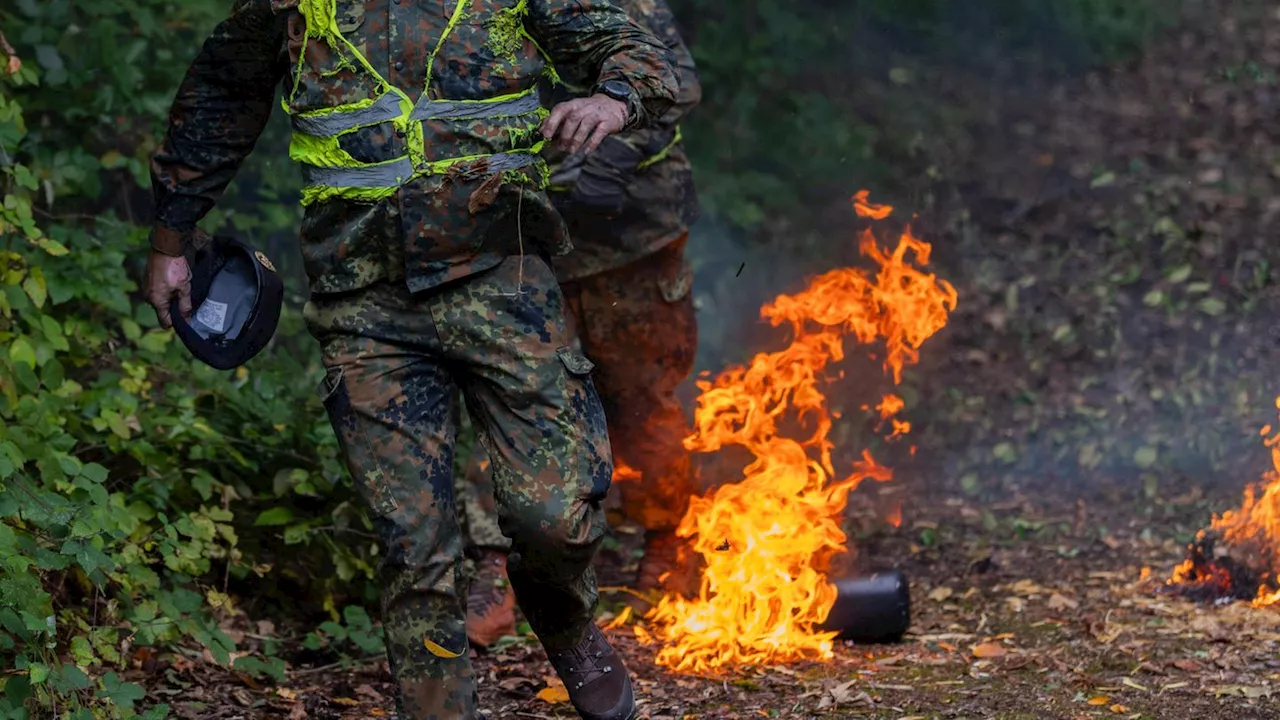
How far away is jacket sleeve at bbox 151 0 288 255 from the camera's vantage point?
393 cm

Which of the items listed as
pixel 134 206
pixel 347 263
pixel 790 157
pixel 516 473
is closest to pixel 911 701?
pixel 516 473

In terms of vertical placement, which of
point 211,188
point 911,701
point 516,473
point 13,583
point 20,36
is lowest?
point 911,701

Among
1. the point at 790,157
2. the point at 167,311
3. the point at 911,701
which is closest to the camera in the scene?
the point at 167,311

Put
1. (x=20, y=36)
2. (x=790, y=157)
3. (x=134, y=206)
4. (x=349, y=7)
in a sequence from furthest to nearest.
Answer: (x=790, y=157) → (x=134, y=206) → (x=20, y=36) → (x=349, y=7)

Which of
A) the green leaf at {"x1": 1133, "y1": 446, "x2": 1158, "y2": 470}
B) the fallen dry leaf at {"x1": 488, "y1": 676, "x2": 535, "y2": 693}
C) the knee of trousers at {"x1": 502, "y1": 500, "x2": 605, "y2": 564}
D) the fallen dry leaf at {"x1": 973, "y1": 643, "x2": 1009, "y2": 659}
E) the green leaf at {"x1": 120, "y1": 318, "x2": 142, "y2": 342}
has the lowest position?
the fallen dry leaf at {"x1": 488, "y1": 676, "x2": 535, "y2": 693}

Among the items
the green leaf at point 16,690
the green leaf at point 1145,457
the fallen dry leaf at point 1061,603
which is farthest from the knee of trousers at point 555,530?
the green leaf at point 1145,457

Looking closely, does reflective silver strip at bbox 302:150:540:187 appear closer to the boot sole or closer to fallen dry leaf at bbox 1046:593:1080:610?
the boot sole

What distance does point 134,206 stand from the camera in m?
6.80

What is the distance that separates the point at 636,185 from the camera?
5484 millimetres

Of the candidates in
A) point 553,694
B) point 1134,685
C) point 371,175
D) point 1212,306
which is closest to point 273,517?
point 553,694

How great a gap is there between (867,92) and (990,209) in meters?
1.13

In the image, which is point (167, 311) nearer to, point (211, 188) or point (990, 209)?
point (211, 188)

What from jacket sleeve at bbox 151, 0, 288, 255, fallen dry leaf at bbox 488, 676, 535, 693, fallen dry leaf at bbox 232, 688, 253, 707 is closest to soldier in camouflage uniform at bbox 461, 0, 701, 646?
fallen dry leaf at bbox 488, 676, 535, 693

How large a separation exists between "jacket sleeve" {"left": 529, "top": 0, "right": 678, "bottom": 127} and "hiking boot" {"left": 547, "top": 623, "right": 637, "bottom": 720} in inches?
56.8
